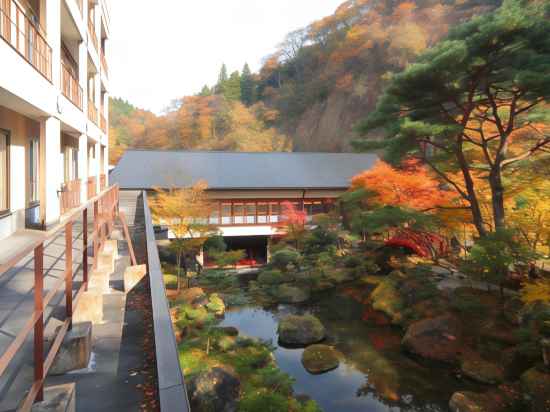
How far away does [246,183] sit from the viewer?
24688 mm

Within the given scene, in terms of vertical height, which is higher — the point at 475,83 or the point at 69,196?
the point at 475,83

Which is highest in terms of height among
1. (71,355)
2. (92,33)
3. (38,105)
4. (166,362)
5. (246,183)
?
(92,33)

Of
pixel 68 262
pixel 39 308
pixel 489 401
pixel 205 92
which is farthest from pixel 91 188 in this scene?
pixel 205 92

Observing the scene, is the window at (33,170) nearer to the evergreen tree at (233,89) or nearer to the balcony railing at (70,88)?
the balcony railing at (70,88)

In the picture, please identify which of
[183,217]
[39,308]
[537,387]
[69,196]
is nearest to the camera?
[39,308]

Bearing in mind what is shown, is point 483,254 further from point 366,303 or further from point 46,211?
point 46,211

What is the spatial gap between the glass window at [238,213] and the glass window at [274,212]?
1815 millimetres

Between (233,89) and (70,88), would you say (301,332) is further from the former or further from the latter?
(233,89)

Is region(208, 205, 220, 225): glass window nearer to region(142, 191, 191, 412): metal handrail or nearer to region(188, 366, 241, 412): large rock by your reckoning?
region(188, 366, 241, 412): large rock

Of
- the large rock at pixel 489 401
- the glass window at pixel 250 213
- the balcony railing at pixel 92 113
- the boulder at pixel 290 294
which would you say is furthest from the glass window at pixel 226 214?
the large rock at pixel 489 401

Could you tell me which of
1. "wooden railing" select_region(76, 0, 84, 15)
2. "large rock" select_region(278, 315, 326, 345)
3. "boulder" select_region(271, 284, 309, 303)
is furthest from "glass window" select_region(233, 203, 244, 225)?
"wooden railing" select_region(76, 0, 84, 15)

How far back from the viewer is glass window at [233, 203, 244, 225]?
79.3 ft

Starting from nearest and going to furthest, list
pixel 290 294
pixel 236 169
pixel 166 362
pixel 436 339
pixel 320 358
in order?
1. pixel 166 362
2. pixel 320 358
3. pixel 436 339
4. pixel 290 294
5. pixel 236 169

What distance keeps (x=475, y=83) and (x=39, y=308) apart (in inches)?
532
